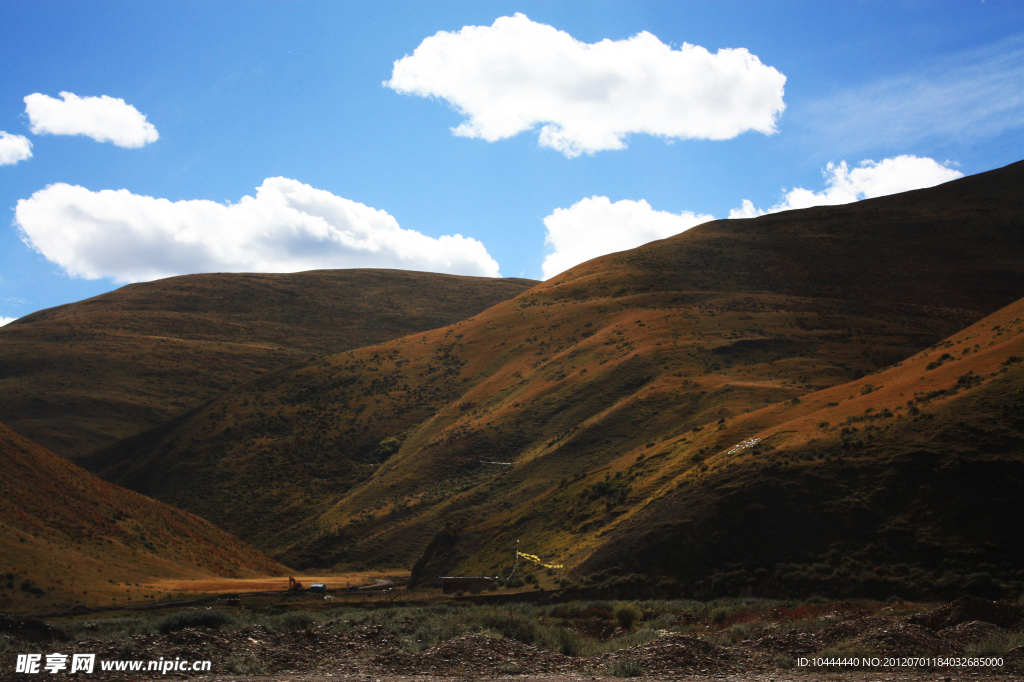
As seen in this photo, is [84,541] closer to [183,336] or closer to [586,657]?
[586,657]

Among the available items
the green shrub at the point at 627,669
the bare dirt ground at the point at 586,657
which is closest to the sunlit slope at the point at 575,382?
the bare dirt ground at the point at 586,657

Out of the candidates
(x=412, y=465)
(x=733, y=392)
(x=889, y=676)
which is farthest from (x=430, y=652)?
(x=412, y=465)

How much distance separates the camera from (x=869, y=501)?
2586 centimetres

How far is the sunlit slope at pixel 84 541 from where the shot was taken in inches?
1152

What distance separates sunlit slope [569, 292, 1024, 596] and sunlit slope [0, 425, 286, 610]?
2172 centimetres

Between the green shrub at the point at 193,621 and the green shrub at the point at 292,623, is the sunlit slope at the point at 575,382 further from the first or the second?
the green shrub at the point at 193,621

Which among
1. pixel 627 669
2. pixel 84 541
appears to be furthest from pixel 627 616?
pixel 84 541

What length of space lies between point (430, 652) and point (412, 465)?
4827cm

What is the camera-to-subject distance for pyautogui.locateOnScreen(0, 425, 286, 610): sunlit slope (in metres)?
29.2

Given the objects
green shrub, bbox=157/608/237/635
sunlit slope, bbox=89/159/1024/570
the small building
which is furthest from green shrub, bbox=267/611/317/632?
sunlit slope, bbox=89/159/1024/570

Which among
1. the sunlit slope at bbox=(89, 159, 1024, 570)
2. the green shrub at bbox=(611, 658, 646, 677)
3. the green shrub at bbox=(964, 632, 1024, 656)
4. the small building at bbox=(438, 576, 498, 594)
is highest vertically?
the sunlit slope at bbox=(89, 159, 1024, 570)

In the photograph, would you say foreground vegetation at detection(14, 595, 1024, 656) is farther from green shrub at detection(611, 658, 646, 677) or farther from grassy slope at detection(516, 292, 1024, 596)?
grassy slope at detection(516, 292, 1024, 596)

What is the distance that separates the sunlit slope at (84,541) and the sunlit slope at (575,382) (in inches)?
445

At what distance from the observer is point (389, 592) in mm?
34719
